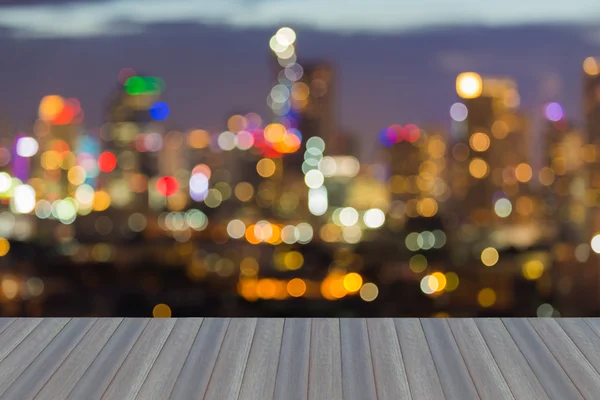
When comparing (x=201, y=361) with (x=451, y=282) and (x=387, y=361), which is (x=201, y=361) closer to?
(x=387, y=361)

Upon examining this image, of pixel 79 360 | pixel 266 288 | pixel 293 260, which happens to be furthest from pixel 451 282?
pixel 79 360

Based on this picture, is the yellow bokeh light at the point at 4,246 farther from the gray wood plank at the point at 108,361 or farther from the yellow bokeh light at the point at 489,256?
the gray wood plank at the point at 108,361

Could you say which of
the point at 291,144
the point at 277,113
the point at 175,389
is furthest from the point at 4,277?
the point at 175,389

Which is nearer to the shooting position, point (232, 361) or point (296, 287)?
point (232, 361)

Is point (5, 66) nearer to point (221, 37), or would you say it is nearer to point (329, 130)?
point (221, 37)

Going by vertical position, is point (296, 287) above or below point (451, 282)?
above

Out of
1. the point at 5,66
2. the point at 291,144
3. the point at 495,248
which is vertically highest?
the point at 5,66

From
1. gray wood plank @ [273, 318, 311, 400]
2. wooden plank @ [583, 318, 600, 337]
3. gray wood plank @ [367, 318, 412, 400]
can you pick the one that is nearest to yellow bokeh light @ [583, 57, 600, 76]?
wooden plank @ [583, 318, 600, 337]
